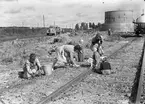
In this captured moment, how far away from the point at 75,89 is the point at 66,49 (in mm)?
2978

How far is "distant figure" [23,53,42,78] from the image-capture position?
7.96m

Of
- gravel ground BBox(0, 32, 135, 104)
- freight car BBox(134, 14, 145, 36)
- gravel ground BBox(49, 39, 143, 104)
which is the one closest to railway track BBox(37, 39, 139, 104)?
gravel ground BBox(49, 39, 143, 104)

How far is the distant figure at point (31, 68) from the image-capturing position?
26.1 feet

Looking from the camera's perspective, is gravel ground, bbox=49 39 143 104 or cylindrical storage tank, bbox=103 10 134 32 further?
cylindrical storage tank, bbox=103 10 134 32

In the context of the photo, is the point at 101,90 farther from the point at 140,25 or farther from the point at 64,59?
the point at 140,25

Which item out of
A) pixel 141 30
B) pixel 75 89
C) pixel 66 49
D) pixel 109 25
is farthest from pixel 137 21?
pixel 109 25

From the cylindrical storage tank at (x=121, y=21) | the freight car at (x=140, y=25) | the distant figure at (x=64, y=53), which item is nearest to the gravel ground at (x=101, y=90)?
the distant figure at (x=64, y=53)

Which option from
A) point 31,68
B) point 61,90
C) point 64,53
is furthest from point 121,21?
point 61,90

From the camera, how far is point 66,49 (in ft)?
29.7

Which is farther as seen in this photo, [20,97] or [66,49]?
[66,49]

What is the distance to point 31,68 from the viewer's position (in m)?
8.23

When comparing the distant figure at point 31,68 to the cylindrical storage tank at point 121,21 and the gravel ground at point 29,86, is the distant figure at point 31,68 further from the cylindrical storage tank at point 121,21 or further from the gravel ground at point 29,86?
the cylindrical storage tank at point 121,21

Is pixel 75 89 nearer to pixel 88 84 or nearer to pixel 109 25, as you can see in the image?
pixel 88 84

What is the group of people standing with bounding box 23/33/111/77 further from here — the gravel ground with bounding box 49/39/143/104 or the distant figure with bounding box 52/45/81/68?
the gravel ground with bounding box 49/39/143/104
